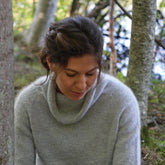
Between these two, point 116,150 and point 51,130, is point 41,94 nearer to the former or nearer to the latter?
point 51,130

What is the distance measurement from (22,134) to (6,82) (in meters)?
0.85

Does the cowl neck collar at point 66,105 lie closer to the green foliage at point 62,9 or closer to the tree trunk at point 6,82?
the tree trunk at point 6,82

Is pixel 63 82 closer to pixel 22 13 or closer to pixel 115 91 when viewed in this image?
pixel 115 91

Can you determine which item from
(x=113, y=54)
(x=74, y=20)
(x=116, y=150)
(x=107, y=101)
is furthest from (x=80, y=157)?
(x=113, y=54)

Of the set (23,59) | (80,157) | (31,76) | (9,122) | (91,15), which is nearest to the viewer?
(9,122)

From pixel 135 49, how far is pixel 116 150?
1.06m

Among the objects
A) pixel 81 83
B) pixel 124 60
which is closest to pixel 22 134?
pixel 81 83

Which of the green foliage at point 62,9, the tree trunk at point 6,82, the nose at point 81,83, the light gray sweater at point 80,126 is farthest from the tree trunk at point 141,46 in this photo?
the green foliage at point 62,9

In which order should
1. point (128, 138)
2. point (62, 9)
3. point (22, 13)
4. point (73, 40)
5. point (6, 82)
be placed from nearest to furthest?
point (6, 82), point (73, 40), point (128, 138), point (62, 9), point (22, 13)

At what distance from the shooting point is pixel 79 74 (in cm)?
147

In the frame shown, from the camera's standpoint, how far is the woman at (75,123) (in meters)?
1.74

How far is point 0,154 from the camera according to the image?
1194 millimetres

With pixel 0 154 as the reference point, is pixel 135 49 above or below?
above

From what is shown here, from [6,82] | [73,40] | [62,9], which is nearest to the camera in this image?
[6,82]
